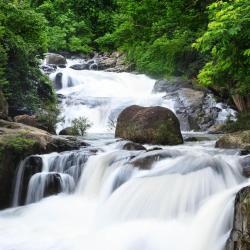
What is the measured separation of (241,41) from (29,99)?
34.3ft

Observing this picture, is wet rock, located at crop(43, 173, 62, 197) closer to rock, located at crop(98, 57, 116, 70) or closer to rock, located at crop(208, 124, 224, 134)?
rock, located at crop(208, 124, 224, 134)

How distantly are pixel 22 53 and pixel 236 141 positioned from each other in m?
9.31

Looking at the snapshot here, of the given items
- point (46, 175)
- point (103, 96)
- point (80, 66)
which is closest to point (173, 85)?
point (103, 96)

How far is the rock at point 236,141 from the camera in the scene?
1091 cm

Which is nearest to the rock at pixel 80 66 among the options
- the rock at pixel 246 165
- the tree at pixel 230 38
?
the tree at pixel 230 38

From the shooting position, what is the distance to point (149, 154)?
9.65 meters

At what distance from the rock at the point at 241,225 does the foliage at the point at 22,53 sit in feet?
35.9

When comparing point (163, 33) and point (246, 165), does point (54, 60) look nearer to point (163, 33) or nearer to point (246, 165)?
point (163, 33)

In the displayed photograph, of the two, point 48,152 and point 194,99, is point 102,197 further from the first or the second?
point 194,99

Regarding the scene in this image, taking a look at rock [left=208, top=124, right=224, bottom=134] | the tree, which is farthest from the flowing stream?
rock [left=208, top=124, right=224, bottom=134]

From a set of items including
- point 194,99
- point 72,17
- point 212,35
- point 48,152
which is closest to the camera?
point 212,35

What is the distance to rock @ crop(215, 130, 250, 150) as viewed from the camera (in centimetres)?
1091

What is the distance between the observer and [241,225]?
5.71m

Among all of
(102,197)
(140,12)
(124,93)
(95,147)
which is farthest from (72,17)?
(102,197)
